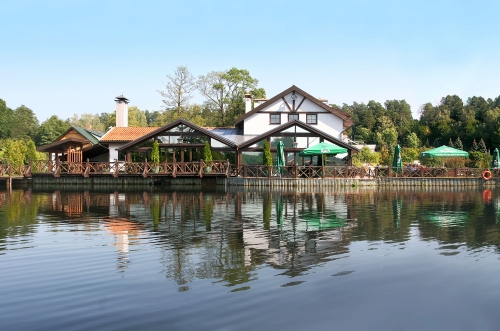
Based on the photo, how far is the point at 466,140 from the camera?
54344 millimetres

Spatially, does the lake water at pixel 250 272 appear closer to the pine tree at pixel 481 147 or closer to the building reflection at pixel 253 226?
the building reflection at pixel 253 226

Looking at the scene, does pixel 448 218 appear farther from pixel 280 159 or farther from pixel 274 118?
pixel 274 118

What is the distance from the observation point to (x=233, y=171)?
29.8 metres

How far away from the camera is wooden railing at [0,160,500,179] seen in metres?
28.4

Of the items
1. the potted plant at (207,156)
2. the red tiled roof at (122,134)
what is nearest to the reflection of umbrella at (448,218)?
the potted plant at (207,156)

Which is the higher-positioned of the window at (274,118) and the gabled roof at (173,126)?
the window at (274,118)

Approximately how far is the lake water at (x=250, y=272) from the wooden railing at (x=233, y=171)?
14396 millimetres

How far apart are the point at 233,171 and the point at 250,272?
22556 mm

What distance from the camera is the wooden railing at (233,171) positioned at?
93.3 feet

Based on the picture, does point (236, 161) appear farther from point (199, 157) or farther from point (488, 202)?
point (488, 202)

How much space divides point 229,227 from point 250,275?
4834mm

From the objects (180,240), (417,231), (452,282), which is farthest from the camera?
(417,231)

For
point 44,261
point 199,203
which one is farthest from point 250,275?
point 199,203

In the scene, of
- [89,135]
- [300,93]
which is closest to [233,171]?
[300,93]
